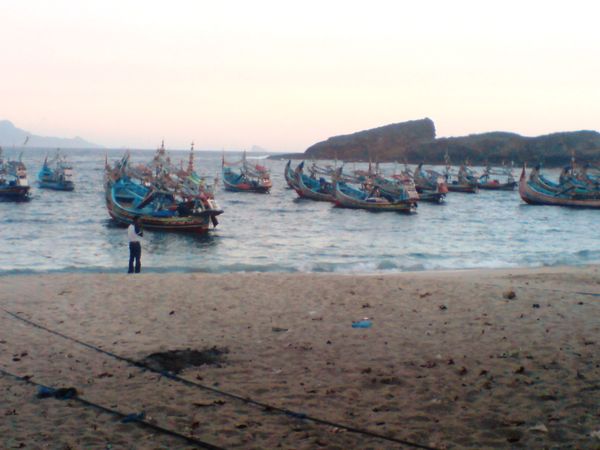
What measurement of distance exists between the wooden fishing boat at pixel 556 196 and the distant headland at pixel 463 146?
6759cm

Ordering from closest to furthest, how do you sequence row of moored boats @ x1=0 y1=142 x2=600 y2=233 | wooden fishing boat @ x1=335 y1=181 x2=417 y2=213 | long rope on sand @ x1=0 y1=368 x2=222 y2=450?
long rope on sand @ x1=0 y1=368 x2=222 y2=450 < row of moored boats @ x1=0 y1=142 x2=600 y2=233 < wooden fishing boat @ x1=335 y1=181 x2=417 y2=213

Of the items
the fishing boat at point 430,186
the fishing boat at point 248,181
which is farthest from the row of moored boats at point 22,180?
the fishing boat at point 430,186

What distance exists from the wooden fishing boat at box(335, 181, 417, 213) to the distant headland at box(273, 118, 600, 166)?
73.2 m

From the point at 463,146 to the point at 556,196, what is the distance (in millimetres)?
92713

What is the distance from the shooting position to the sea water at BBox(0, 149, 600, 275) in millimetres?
21453

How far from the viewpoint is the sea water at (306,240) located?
21453 mm

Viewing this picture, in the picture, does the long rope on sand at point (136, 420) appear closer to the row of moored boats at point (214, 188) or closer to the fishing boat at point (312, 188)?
the row of moored boats at point (214, 188)

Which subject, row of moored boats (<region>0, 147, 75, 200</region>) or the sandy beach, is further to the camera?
row of moored boats (<region>0, 147, 75, 200</region>)

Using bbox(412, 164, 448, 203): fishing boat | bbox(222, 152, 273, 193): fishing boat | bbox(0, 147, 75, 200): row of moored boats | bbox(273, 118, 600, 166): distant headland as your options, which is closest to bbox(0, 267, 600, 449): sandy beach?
bbox(0, 147, 75, 200): row of moored boats

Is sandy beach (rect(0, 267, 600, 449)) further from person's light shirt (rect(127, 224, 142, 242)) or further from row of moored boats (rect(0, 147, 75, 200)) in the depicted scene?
row of moored boats (rect(0, 147, 75, 200))

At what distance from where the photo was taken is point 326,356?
7.91m

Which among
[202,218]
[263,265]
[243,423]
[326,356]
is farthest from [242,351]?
[202,218]

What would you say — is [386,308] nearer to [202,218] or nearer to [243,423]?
[243,423]

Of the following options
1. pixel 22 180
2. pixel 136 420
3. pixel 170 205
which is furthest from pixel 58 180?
pixel 136 420
